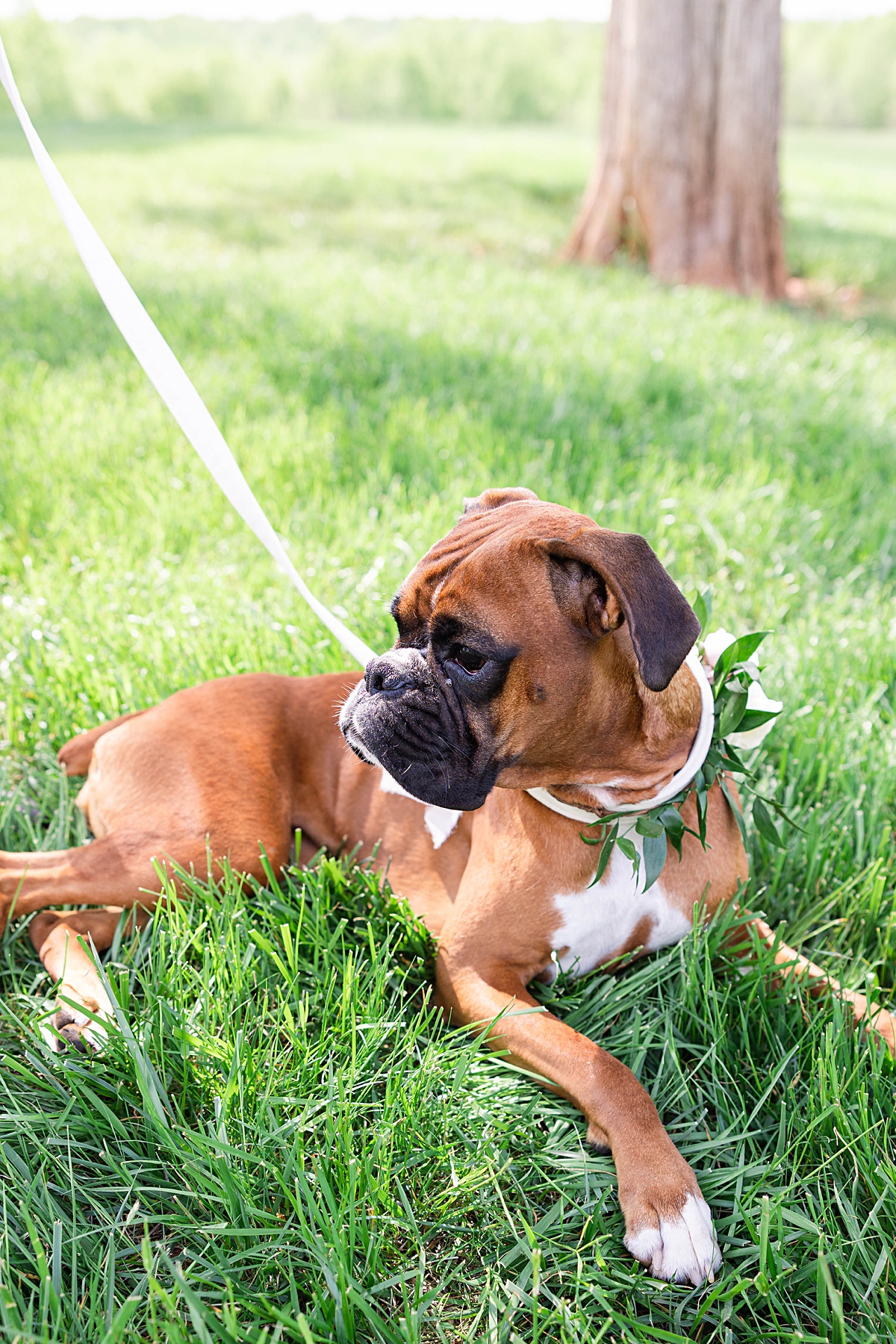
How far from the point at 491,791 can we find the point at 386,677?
1.41 ft

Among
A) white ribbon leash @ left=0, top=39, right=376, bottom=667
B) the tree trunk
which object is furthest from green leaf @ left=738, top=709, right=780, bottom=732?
the tree trunk

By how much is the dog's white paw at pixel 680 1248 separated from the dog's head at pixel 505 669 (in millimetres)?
921

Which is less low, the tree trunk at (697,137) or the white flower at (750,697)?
the tree trunk at (697,137)

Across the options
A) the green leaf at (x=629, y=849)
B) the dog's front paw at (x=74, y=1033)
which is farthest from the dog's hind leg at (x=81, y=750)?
the green leaf at (x=629, y=849)

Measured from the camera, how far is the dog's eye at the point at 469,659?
7.16ft

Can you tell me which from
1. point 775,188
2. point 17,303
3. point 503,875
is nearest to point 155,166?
point 17,303

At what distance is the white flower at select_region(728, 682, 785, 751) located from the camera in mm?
2525

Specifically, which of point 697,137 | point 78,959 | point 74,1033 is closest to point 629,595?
point 74,1033

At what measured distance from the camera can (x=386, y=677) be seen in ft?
7.48

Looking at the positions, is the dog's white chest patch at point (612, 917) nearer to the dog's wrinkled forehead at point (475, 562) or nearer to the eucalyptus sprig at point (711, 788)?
the eucalyptus sprig at point (711, 788)

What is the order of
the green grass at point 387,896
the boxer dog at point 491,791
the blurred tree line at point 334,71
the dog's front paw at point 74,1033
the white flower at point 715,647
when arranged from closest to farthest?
1. the green grass at point 387,896
2. the boxer dog at point 491,791
3. the dog's front paw at point 74,1033
4. the white flower at point 715,647
5. the blurred tree line at point 334,71

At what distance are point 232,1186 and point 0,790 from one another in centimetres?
185

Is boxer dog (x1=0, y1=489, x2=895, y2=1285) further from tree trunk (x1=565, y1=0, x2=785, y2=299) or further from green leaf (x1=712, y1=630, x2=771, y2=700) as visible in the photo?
tree trunk (x1=565, y1=0, x2=785, y2=299)

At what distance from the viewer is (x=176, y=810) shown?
2.82 meters
